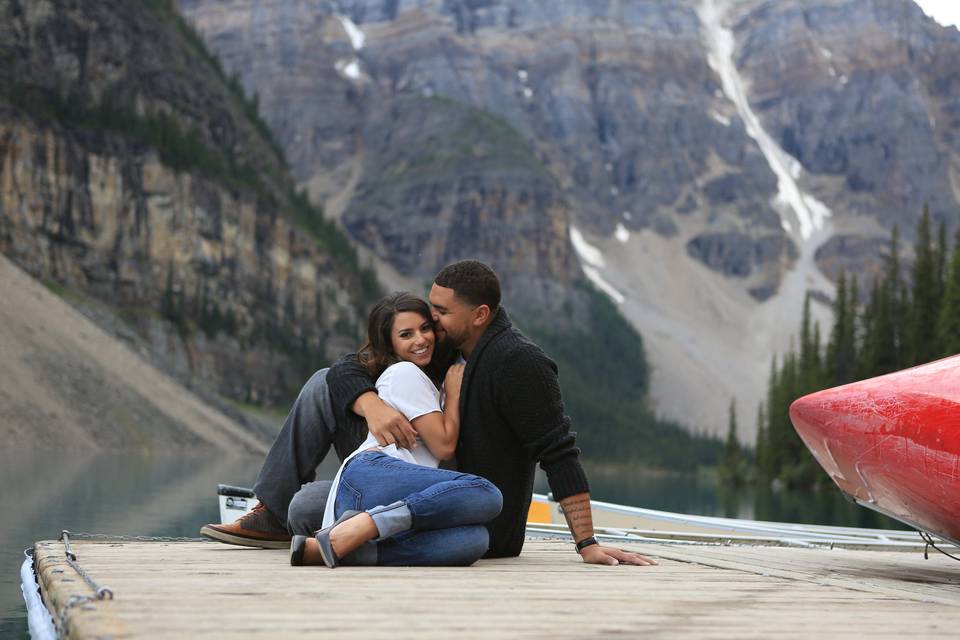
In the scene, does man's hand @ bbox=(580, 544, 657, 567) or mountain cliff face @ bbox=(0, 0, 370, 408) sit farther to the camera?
mountain cliff face @ bbox=(0, 0, 370, 408)

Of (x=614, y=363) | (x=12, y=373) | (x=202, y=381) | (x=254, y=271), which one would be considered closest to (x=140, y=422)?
(x=12, y=373)

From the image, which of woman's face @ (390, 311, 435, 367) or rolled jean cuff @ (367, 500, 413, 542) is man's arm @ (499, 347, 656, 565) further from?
rolled jean cuff @ (367, 500, 413, 542)

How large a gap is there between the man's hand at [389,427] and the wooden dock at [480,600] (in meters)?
0.80

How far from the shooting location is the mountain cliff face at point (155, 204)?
8700cm

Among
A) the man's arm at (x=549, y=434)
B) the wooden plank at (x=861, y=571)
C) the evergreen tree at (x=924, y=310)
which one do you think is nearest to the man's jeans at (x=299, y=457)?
the man's arm at (x=549, y=434)

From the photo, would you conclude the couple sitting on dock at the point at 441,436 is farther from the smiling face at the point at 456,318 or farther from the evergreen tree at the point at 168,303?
the evergreen tree at the point at 168,303

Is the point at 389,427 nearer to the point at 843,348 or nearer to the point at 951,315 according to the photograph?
the point at 951,315

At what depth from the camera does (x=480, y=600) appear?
4531 millimetres

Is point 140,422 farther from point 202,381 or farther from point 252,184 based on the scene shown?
point 252,184

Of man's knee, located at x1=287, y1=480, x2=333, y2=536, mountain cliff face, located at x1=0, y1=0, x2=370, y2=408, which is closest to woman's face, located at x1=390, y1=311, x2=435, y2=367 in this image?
man's knee, located at x1=287, y1=480, x2=333, y2=536

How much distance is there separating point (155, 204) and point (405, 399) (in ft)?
309

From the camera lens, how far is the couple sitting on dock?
606 centimetres

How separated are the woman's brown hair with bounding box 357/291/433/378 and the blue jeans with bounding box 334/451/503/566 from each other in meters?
0.71

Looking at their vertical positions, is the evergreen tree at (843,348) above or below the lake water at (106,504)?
above
